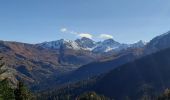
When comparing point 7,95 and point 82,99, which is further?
point 82,99

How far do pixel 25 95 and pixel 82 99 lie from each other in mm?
135346

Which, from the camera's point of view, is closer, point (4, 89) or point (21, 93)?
point (4, 89)

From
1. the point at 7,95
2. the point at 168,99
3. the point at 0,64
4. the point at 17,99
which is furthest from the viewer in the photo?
the point at 168,99

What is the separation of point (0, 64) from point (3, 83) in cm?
215

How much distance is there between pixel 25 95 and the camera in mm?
59750

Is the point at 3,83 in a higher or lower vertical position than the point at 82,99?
higher

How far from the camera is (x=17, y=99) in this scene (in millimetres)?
59406

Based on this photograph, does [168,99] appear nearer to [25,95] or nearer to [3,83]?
[25,95]

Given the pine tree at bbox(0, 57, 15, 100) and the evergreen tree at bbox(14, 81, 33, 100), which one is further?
the evergreen tree at bbox(14, 81, 33, 100)

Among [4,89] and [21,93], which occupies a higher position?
[4,89]

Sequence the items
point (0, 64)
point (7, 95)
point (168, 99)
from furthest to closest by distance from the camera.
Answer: point (168, 99) < point (7, 95) < point (0, 64)

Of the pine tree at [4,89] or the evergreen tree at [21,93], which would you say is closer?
the pine tree at [4,89]

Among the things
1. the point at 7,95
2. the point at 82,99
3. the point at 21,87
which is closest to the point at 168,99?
the point at 82,99

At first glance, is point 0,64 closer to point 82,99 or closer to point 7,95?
point 7,95
